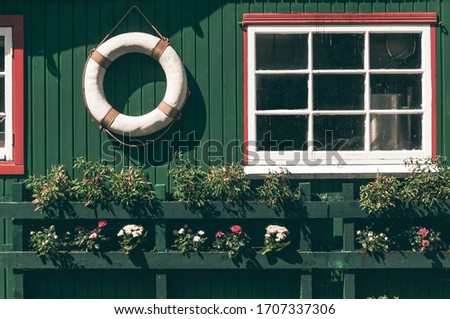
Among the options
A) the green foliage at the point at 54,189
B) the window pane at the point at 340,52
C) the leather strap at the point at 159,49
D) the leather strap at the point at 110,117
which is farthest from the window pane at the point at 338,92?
the green foliage at the point at 54,189

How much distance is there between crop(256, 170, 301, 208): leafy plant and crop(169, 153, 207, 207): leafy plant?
21.9 inches

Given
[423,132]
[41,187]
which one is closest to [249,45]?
[423,132]

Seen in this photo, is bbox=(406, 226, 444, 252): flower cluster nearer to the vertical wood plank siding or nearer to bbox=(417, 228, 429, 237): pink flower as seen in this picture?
bbox=(417, 228, 429, 237): pink flower

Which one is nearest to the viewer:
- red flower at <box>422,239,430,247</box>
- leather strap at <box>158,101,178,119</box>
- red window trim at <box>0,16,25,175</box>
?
red flower at <box>422,239,430,247</box>

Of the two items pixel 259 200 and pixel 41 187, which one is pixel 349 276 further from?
pixel 41 187

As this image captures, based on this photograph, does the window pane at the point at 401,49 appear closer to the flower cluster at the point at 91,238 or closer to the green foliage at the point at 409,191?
the green foliage at the point at 409,191

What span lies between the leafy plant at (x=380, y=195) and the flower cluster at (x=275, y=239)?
0.75 metres

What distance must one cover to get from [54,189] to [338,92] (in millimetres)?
2797

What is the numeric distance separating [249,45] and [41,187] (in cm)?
234

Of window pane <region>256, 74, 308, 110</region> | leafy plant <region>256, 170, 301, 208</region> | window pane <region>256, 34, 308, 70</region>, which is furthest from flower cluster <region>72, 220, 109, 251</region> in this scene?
window pane <region>256, 34, 308, 70</region>

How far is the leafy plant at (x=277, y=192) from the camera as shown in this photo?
5.53m

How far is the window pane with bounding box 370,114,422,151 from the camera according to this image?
591 cm

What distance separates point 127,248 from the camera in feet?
18.1

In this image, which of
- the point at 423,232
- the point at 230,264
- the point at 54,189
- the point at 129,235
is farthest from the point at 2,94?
the point at 423,232
